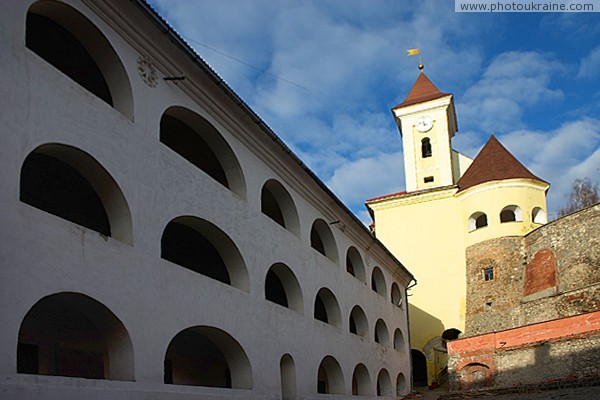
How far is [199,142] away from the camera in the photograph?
13.4 meters

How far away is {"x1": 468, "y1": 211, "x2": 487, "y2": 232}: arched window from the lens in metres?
29.2

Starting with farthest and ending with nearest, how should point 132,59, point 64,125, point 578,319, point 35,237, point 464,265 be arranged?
point 464,265, point 578,319, point 132,59, point 64,125, point 35,237

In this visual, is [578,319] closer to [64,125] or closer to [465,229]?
[465,229]

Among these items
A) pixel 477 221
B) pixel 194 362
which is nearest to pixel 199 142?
pixel 194 362

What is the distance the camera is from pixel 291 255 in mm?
14938

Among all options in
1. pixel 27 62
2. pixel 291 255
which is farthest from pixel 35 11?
pixel 291 255

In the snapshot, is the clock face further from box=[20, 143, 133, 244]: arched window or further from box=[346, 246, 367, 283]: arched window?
box=[20, 143, 133, 244]: arched window

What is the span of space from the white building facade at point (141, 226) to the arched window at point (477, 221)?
13125 mm

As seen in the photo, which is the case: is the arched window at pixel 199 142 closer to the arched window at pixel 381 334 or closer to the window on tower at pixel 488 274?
the arched window at pixel 381 334

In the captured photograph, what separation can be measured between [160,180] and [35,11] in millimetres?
2980

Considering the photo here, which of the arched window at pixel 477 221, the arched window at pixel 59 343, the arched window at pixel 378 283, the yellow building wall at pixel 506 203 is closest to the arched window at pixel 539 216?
the yellow building wall at pixel 506 203

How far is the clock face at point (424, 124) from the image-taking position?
33281mm

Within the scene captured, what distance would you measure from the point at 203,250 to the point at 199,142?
2789mm

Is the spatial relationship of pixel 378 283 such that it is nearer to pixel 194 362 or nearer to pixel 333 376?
pixel 333 376
